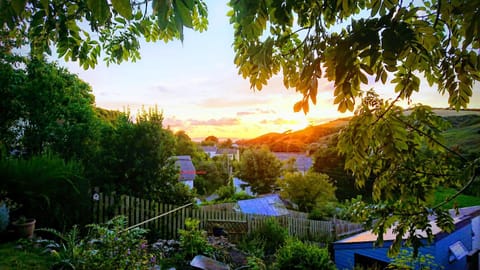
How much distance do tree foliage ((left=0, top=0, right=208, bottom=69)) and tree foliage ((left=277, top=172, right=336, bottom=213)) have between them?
1137 centimetres

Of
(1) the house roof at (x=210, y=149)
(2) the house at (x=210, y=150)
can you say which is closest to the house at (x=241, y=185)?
(2) the house at (x=210, y=150)

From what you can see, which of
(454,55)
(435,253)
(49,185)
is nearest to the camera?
(454,55)

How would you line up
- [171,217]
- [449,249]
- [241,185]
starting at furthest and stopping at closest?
[241,185] < [171,217] < [449,249]

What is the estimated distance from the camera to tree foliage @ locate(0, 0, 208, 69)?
43 cm

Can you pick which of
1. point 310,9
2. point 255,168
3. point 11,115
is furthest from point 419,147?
point 255,168

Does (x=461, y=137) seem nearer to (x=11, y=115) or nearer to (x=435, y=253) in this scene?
(x=435, y=253)

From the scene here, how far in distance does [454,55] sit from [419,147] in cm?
47

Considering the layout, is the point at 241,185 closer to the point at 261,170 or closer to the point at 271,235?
the point at 261,170

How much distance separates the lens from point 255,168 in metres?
18.4

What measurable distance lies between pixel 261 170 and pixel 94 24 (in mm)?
17412

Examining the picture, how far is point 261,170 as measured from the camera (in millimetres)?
18547

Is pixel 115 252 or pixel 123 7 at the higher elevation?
pixel 123 7

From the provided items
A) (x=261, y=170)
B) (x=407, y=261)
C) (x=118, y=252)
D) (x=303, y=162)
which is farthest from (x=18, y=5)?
(x=261, y=170)

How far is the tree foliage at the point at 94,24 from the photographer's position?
0.43 meters
